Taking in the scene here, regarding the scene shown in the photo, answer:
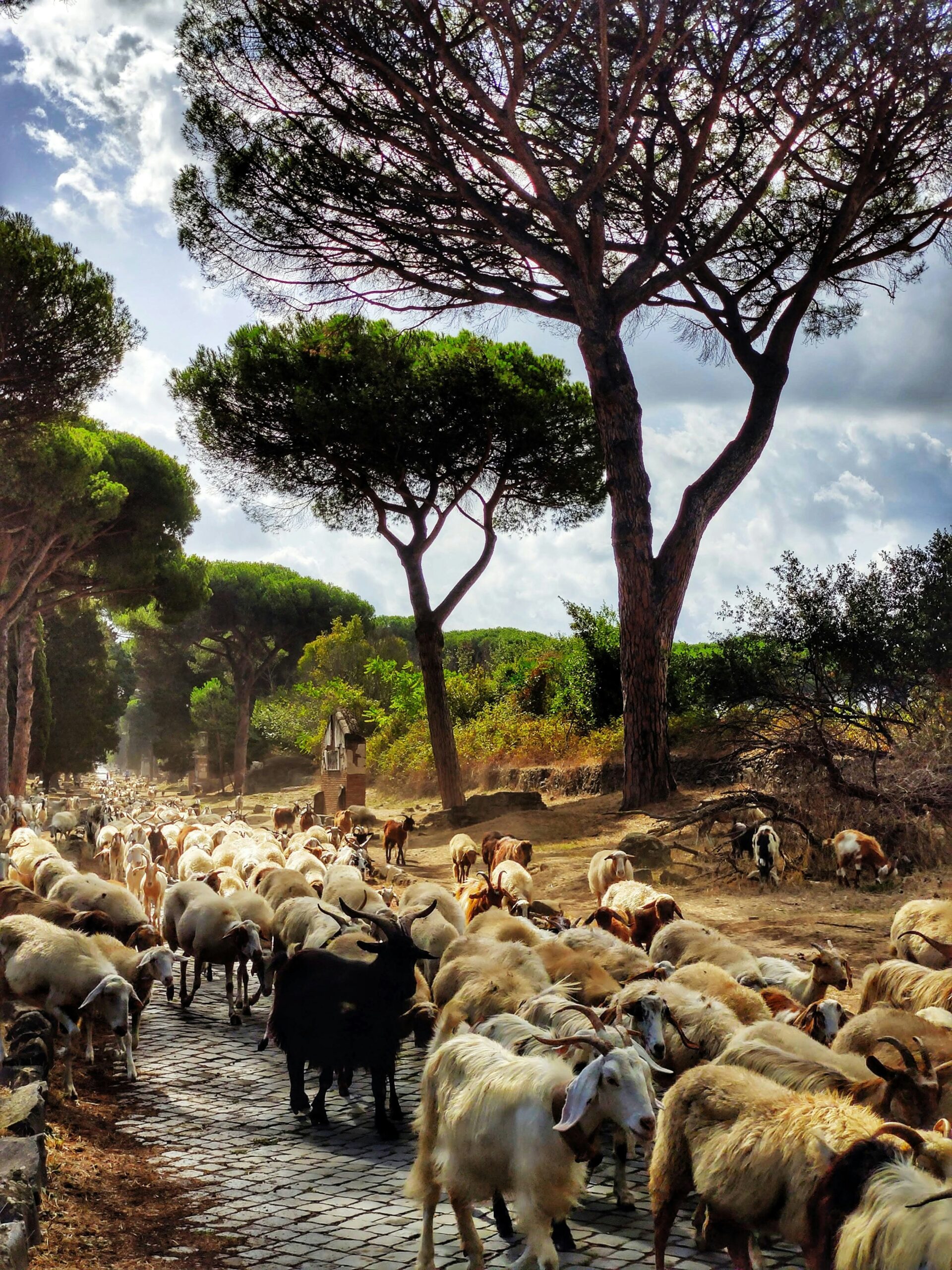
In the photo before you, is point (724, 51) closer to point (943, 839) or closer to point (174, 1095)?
point (943, 839)

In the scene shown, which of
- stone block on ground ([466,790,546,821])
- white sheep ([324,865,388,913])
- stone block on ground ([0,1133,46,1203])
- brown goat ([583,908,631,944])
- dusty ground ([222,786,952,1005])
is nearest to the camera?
stone block on ground ([0,1133,46,1203])

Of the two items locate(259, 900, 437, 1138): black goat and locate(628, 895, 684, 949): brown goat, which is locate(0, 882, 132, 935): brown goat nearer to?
locate(259, 900, 437, 1138): black goat

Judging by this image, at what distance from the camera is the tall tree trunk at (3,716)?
29078 millimetres

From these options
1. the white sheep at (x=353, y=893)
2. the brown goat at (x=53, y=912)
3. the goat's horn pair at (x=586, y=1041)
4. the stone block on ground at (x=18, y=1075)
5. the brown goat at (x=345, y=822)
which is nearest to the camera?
the goat's horn pair at (x=586, y=1041)

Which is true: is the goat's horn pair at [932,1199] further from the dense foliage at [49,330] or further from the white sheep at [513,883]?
the dense foliage at [49,330]

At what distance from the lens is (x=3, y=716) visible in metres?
29.6

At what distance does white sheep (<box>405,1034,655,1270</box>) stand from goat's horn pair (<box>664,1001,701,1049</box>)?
3.84 ft

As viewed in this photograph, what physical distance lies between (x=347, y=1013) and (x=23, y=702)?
26.9 metres

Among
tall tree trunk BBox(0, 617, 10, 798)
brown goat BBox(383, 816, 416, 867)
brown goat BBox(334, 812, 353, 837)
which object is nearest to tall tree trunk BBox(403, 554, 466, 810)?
brown goat BBox(334, 812, 353, 837)

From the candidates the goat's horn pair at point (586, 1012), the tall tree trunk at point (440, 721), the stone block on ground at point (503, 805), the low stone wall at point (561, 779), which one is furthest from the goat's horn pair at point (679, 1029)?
the tall tree trunk at point (440, 721)

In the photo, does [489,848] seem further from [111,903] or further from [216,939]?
[216,939]

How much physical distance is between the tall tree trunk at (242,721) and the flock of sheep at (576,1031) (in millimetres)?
30659

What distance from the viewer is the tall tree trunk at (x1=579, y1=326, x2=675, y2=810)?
19328 millimetres

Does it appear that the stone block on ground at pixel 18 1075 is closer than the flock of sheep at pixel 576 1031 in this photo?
No
